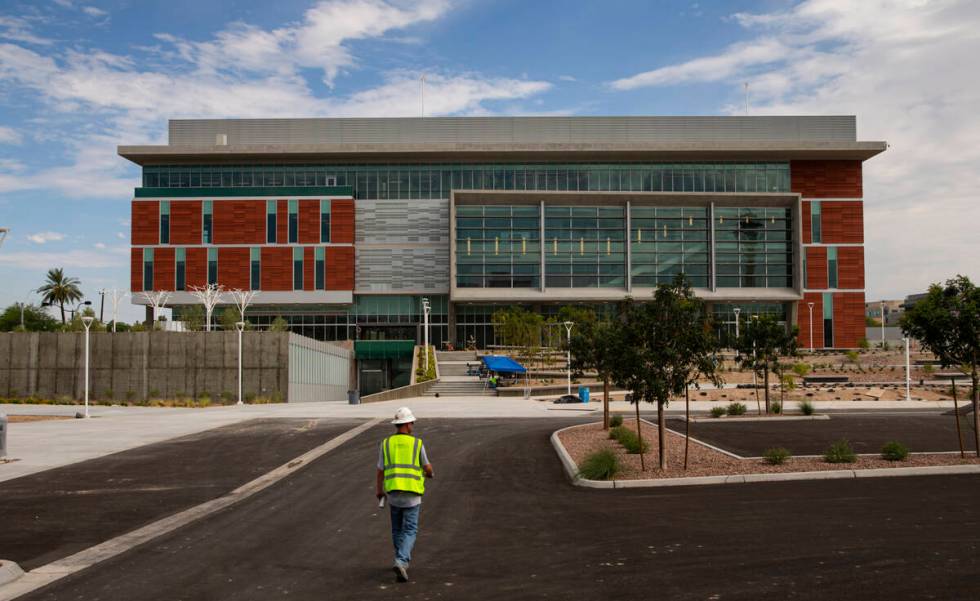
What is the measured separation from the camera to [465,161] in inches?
3708

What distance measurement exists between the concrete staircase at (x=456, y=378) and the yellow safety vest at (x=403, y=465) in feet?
155

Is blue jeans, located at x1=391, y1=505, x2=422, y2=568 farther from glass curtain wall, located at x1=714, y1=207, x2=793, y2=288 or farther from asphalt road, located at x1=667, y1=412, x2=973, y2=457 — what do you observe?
glass curtain wall, located at x1=714, y1=207, x2=793, y2=288

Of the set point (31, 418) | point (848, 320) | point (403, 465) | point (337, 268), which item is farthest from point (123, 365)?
point (848, 320)

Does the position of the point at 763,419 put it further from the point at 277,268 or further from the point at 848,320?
the point at 848,320

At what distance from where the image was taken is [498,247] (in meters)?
91.0

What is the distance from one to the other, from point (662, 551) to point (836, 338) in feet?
297

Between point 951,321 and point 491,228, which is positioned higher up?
point 491,228

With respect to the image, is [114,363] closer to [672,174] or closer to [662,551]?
[662,551]

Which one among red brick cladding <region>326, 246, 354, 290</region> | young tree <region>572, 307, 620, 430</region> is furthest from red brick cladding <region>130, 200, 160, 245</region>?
young tree <region>572, 307, 620, 430</region>

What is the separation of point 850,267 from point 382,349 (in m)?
54.2

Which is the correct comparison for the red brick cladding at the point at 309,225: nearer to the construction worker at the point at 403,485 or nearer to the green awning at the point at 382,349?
the green awning at the point at 382,349

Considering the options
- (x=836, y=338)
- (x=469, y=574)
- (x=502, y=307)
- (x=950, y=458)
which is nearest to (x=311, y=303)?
(x=502, y=307)

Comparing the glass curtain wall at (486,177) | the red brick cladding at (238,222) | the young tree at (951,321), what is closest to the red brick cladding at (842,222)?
the glass curtain wall at (486,177)

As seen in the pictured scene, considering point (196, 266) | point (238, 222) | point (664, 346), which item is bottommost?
point (664, 346)
